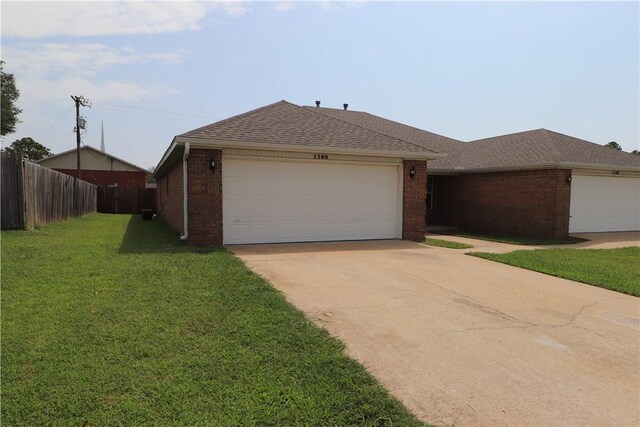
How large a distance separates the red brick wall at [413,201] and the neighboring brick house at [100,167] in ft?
111

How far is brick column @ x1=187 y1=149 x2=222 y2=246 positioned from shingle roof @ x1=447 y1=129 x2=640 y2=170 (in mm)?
10427

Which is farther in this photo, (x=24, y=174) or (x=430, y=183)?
(x=430, y=183)

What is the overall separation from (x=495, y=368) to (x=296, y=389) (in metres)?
1.79

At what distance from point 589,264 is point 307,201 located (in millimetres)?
6765

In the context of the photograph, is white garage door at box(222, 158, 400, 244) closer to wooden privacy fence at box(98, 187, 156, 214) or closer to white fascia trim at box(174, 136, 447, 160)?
white fascia trim at box(174, 136, 447, 160)

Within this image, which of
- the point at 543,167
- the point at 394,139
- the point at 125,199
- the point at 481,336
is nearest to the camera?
the point at 481,336

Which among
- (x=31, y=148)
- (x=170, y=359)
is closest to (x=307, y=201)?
(x=170, y=359)

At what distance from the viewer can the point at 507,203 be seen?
1498 cm

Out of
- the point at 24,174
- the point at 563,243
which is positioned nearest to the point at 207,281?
the point at 24,174

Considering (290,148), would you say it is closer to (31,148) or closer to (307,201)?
(307,201)

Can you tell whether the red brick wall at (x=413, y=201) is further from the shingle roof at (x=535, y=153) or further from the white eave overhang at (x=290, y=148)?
the shingle roof at (x=535, y=153)

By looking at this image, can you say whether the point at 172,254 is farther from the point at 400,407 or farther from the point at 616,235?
the point at 616,235

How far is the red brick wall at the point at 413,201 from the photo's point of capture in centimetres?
1191

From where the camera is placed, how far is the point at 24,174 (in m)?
11.2
